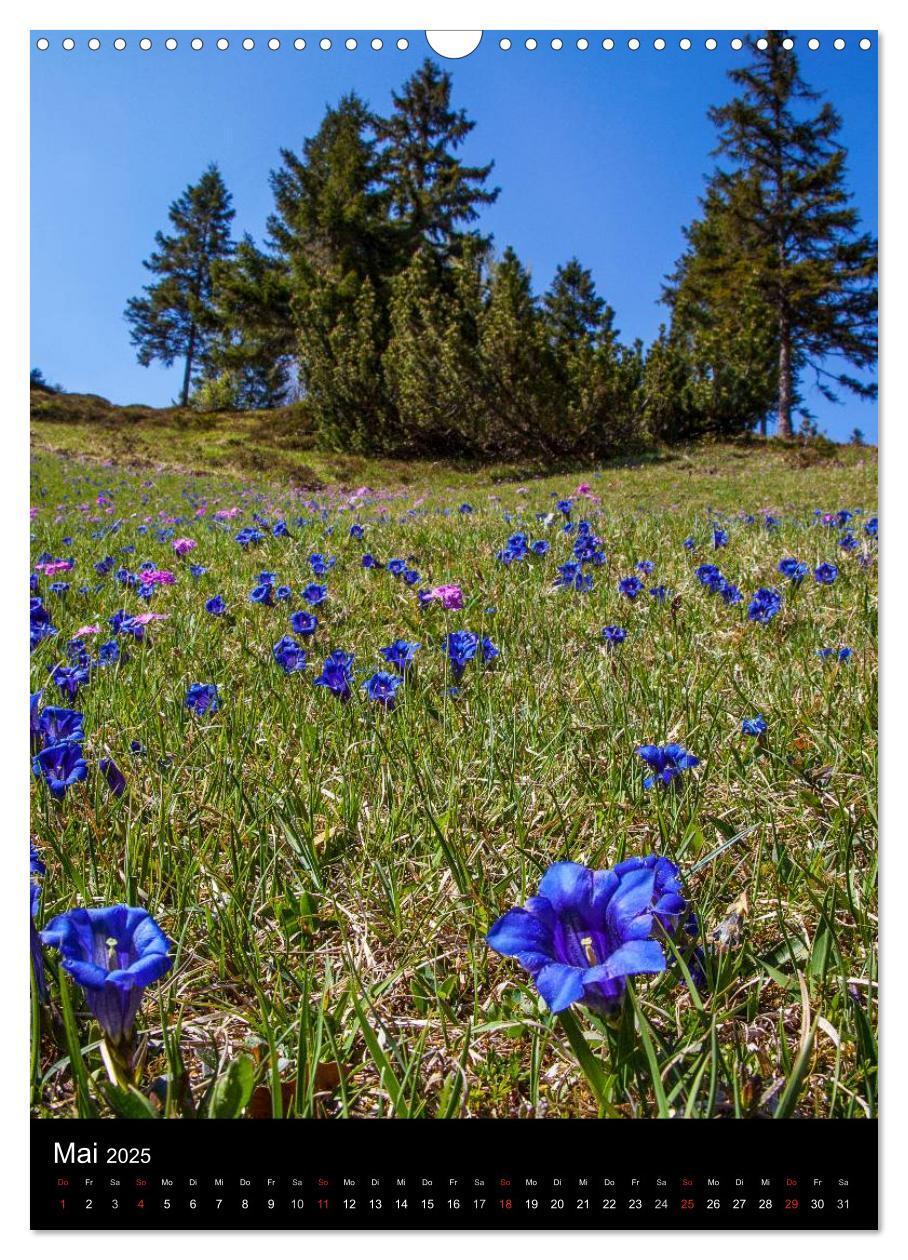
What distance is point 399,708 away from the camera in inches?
87.0

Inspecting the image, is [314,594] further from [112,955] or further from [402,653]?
[112,955]

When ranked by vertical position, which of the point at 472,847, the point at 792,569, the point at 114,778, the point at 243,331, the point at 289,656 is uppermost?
the point at 243,331

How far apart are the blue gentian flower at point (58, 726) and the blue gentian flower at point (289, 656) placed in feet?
2.84

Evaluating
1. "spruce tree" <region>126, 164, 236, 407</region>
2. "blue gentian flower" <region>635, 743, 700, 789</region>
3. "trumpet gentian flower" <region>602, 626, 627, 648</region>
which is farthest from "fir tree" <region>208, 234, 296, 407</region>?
"blue gentian flower" <region>635, 743, 700, 789</region>

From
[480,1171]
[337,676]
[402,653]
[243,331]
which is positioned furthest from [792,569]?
[243,331]

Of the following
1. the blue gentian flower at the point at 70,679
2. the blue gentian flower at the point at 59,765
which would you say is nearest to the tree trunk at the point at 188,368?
the blue gentian flower at the point at 70,679

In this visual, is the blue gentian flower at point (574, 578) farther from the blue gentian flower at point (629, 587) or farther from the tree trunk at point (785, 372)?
the tree trunk at point (785, 372)

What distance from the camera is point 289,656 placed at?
2498 millimetres

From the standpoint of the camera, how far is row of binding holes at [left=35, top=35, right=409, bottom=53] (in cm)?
163

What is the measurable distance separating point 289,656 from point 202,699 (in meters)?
0.38

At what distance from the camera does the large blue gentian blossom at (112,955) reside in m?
0.87
